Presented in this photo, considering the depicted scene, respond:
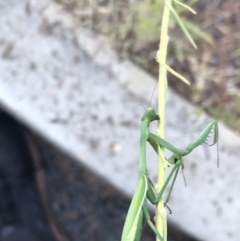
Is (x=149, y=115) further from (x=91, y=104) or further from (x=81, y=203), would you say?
(x=81, y=203)

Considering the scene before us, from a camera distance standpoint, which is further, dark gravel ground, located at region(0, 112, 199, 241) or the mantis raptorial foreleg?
dark gravel ground, located at region(0, 112, 199, 241)

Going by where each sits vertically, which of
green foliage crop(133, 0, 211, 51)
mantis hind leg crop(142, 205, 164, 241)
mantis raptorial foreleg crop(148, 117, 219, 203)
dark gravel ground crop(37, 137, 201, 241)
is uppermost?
green foliage crop(133, 0, 211, 51)

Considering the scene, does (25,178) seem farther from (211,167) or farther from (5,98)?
(211,167)

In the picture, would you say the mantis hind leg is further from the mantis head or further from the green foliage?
the green foliage

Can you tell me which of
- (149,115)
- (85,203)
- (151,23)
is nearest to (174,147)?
(149,115)

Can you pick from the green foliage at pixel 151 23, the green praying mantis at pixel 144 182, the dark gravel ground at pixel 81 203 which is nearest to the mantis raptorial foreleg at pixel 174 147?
the green praying mantis at pixel 144 182

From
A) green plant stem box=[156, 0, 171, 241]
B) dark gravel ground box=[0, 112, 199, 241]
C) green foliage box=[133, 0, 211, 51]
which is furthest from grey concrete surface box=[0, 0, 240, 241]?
green plant stem box=[156, 0, 171, 241]
